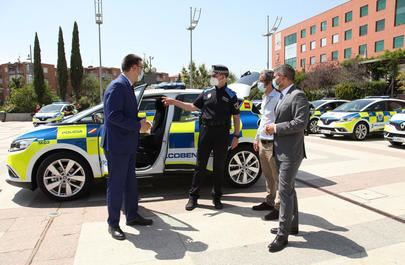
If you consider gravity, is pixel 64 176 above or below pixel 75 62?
below

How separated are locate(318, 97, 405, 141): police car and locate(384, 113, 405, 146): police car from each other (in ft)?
6.37

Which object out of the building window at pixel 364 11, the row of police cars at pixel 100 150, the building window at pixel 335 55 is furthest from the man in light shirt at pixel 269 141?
the building window at pixel 335 55

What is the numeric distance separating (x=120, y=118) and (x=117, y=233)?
1198 millimetres

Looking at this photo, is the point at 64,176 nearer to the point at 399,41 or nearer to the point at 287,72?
the point at 287,72

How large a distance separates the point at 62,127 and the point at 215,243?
275cm

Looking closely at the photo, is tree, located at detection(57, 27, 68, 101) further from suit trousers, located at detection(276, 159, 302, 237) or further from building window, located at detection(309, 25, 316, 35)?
suit trousers, located at detection(276, 159, 302, 237)

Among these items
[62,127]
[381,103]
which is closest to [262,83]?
[62,127]

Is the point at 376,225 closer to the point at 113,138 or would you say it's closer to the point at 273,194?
the point at 273,194

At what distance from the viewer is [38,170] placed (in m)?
4.62

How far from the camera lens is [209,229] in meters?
3.78

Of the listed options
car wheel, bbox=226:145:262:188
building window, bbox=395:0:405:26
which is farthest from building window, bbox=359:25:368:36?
car wheel, bbox=226:145:262:188

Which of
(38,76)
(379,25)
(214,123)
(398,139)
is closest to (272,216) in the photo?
(214,123)

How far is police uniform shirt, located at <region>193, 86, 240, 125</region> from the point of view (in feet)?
14.0

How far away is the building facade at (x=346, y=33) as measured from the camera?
144 ft
